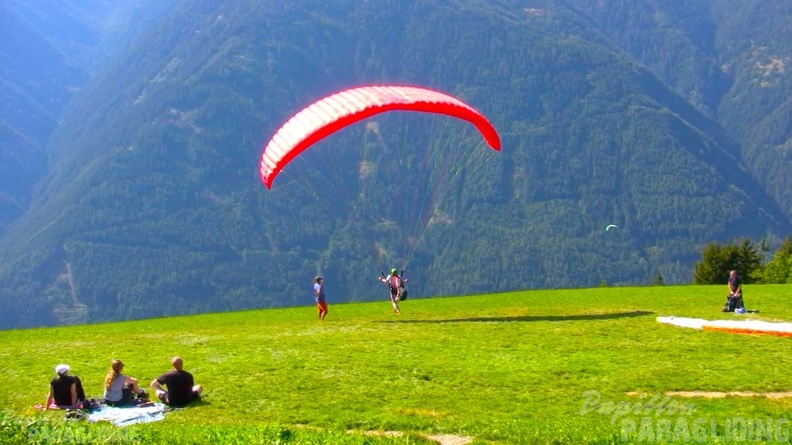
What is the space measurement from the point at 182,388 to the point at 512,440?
23.8 ft

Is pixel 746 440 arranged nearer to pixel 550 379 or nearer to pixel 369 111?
pixel 550 379

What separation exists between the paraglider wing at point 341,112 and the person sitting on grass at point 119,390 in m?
11.0

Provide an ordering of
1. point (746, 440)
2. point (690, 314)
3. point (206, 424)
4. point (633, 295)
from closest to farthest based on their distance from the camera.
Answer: point (746, 440), point (206, 424), point (690, 314), point (633, 295)

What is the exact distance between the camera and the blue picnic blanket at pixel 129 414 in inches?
631

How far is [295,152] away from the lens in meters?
27.4

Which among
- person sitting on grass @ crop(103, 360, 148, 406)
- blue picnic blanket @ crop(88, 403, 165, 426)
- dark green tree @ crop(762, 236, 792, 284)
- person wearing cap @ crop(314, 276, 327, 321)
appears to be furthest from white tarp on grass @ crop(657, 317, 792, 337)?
dark green tree @ crop(762, 236, 792, 284)

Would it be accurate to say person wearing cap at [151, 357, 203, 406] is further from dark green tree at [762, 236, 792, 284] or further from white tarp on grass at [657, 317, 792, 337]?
dark green tree at [762, 236, 792, 284]

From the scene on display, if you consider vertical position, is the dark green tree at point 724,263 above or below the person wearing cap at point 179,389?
above

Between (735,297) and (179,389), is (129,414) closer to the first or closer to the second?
(179,389)

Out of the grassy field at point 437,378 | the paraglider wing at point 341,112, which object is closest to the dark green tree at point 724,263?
the grassy field at point 437,378

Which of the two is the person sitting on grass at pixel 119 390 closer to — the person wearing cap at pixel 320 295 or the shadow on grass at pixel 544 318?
the person wearing cap at pixel 320 295

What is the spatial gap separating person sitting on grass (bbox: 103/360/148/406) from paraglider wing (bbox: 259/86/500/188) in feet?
36.1

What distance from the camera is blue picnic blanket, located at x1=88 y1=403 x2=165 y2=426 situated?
16031mm

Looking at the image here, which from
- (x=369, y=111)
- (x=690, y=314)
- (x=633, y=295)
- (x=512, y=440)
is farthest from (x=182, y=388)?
(x=633, y=295)
